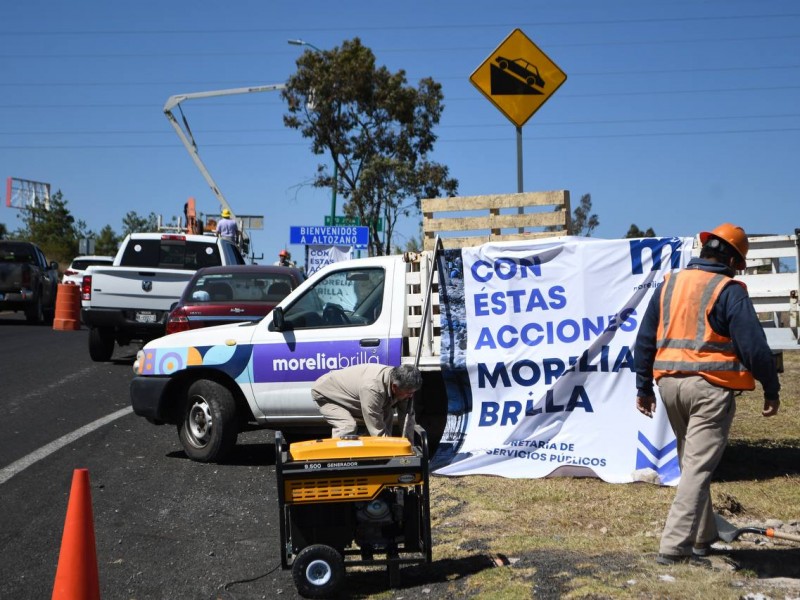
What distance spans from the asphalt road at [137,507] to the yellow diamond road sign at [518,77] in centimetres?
399

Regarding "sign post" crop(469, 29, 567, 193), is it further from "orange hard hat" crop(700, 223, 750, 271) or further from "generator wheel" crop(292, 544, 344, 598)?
"generator wheel" crop(292, 544, 344, 598)

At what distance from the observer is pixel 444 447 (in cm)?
873

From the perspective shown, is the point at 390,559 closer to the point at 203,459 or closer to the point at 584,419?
the point at 584,419

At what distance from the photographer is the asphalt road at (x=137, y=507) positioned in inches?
235

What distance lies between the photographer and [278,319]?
8930 millimetres

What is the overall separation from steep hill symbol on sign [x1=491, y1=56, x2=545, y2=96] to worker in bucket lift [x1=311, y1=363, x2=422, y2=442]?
13.1 feet

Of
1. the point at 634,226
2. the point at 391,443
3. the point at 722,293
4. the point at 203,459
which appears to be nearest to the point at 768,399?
the point at 722,293

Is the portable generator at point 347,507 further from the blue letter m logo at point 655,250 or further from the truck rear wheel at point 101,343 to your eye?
the truck rear wheel at point 101,343

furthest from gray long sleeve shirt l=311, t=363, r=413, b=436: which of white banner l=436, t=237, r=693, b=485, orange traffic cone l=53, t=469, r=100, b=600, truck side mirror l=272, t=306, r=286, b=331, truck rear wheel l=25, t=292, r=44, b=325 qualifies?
truck rear wheel l=25, t=292, r=44, b=325

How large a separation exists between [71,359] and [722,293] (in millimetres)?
13919

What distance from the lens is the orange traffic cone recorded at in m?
4.84

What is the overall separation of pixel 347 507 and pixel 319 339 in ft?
10.9

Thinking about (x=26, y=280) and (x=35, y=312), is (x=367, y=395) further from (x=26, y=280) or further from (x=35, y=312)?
(x=35, y=312)

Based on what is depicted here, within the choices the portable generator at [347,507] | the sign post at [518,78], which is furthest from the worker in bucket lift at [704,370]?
the sign post at [518,78]
